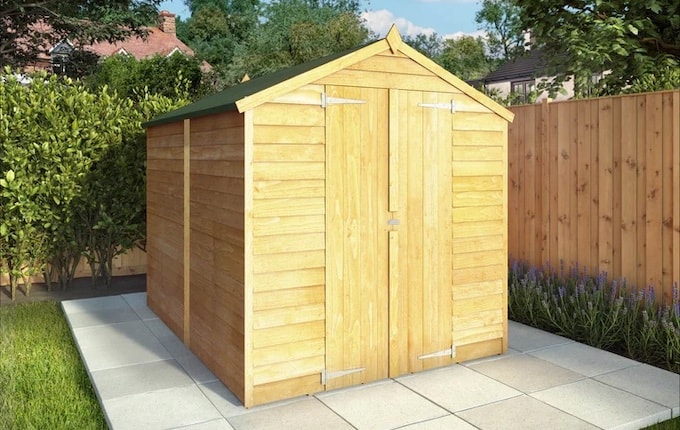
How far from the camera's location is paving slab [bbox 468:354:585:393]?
4.54 m

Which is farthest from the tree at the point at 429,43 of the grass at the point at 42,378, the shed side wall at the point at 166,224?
the grass at the point at 42,378

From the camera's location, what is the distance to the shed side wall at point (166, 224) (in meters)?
5.57

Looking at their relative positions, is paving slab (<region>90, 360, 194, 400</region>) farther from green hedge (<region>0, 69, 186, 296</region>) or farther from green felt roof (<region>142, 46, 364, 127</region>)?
green hedge (<region>0, 69, 186, 296</region>)

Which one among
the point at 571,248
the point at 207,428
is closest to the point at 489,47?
the point at 571,248

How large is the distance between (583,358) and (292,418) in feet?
8.22

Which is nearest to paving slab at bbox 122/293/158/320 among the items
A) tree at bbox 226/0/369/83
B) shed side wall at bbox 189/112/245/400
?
shed side wall at bbox 189/112/245/400

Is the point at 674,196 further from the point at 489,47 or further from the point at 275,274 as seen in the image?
the point at 489,47

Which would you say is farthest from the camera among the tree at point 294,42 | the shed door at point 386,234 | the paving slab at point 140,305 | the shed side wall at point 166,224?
the tree at point 294,42

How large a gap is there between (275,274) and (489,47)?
158 ft

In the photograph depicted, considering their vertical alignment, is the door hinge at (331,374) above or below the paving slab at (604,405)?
above

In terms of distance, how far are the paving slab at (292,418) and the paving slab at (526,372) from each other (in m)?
1.37

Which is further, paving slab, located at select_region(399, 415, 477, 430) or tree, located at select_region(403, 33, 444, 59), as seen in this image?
tree, located at select_region(403, 33, 444, 59)

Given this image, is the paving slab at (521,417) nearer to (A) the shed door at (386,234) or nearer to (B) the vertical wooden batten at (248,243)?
(A) the shed door at (386,234)

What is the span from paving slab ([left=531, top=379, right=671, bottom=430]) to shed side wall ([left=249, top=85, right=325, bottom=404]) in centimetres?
161
